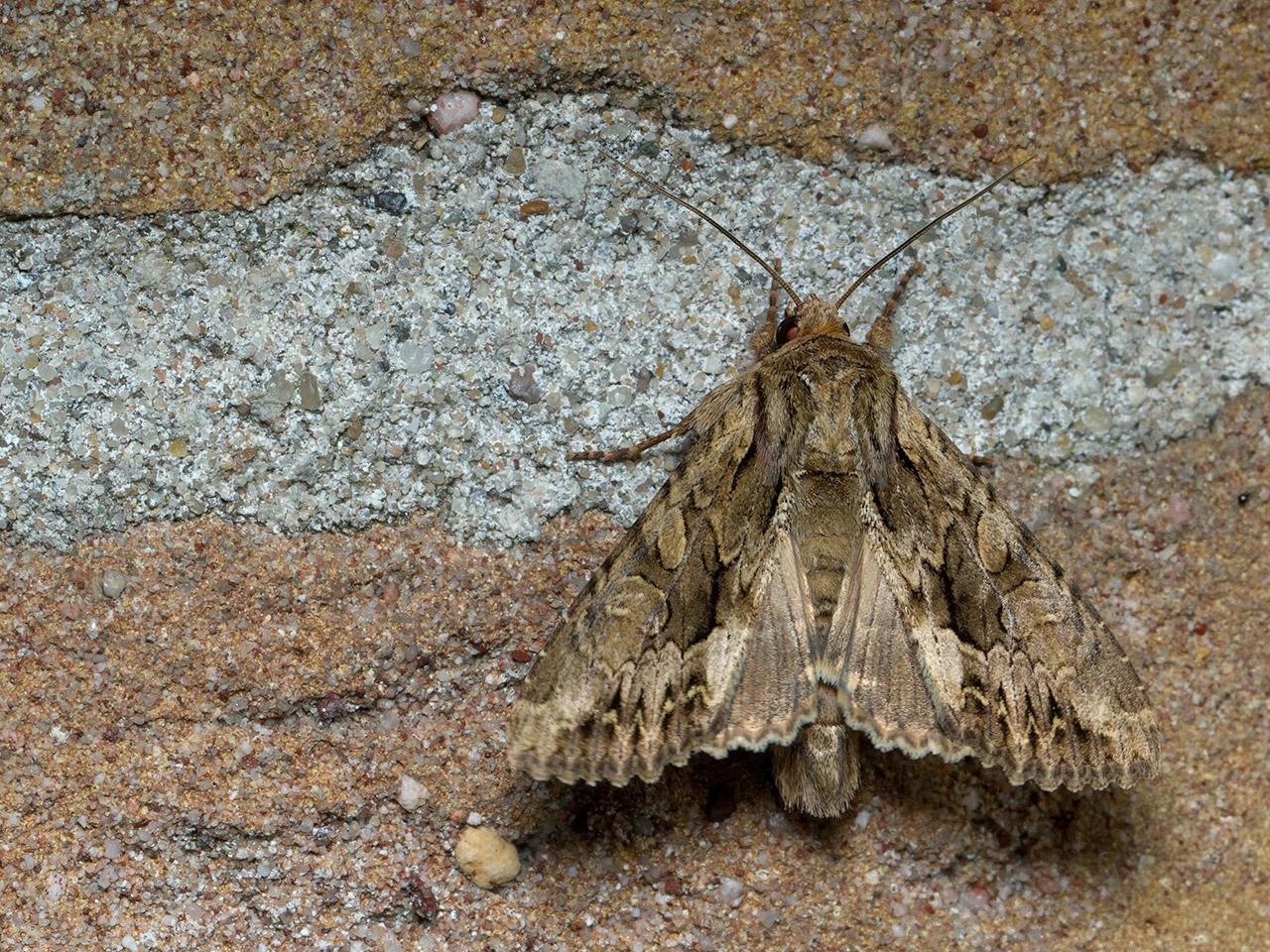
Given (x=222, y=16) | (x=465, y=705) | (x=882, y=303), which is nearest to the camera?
(x=222, y=16)

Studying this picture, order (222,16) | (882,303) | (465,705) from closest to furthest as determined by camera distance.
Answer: (222,16) → (465,705) → (882,303)

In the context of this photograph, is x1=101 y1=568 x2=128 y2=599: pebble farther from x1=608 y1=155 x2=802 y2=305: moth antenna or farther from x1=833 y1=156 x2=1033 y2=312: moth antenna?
x1=833 y1=156 x2=1033 y2=312: moth antenna

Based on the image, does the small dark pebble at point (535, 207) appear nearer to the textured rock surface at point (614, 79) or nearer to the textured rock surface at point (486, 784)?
the textured rock surface at point (614, 79)

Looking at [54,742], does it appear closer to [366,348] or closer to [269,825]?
[269,825]

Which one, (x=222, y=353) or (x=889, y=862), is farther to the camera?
(x=889, y=862)

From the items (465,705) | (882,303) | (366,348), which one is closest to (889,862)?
(465,705)

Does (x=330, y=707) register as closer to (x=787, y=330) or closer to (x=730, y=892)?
(x=730, y=892)

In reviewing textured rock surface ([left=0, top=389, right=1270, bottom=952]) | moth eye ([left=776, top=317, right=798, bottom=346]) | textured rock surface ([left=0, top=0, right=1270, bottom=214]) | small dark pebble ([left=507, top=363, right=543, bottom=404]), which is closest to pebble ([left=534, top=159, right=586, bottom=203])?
textured rock surface ([left=0, top=0, right=1270, bottom=214])

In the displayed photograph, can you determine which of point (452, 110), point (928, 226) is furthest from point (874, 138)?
point (452, 110)
